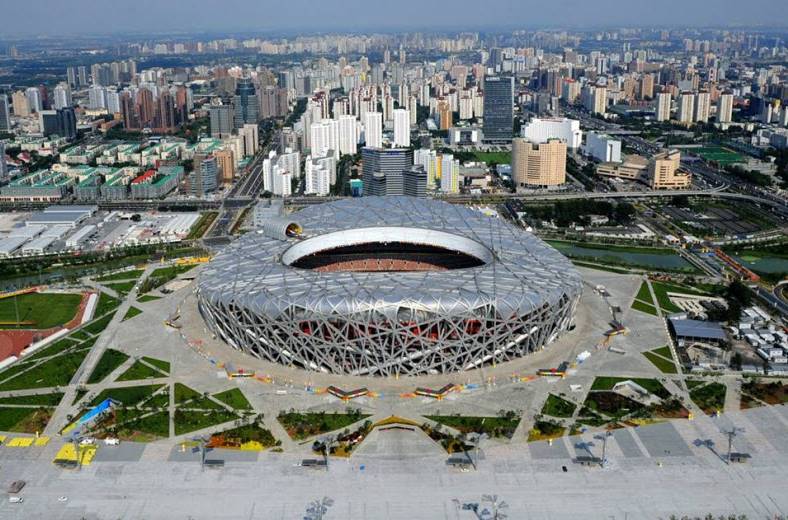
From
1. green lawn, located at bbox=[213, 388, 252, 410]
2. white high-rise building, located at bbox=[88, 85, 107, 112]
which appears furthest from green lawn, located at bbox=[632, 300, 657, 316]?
white high-rise building, located at bbox=[88, 85, 107, 112]

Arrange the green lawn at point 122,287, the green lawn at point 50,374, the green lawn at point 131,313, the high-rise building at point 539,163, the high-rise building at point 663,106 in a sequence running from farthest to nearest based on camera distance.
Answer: the high-rise building at point 663,106 < the high-rise building at point 539,163 < the green lawn at point 122,287 < the green lawn at point 131,313 < the green lawn at point 50,374

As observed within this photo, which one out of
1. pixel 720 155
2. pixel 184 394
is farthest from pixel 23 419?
pixel 720 155

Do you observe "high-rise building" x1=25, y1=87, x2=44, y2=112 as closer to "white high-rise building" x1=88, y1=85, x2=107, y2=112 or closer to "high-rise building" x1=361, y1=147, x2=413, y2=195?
"white high-rise building" x1=88, y1=85, x2=107, y2=112

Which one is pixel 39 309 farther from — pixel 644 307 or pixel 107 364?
pixel 644 307

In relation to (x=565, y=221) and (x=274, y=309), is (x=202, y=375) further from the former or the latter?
(x=565, y=221)

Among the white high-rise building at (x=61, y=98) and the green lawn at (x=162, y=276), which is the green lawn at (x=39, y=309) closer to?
the green lawn at (x=162, y=276)

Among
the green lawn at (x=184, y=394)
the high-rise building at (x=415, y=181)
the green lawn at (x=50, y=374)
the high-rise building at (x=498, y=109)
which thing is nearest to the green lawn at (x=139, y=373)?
the green lawn at (x=184, y=394)

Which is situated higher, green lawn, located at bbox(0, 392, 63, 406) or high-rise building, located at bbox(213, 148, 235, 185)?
high-rise building, located at bbox(213, 148, 235, 185)

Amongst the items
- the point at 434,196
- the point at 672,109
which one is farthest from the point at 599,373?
the point at 672,109
